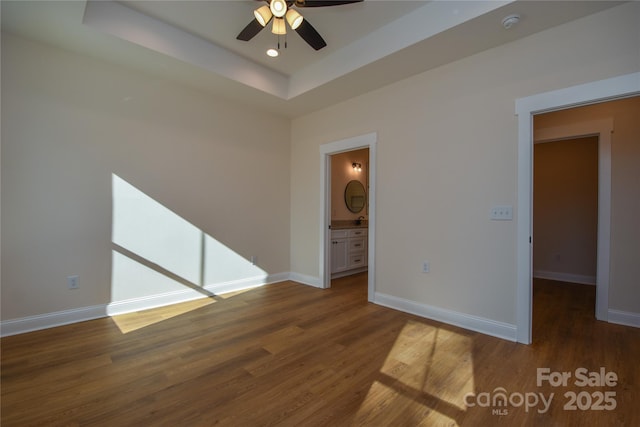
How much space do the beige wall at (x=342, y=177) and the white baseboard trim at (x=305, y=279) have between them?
1357mm

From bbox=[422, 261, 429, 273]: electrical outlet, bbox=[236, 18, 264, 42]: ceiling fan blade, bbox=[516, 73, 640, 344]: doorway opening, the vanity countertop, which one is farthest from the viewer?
the vanity countertop

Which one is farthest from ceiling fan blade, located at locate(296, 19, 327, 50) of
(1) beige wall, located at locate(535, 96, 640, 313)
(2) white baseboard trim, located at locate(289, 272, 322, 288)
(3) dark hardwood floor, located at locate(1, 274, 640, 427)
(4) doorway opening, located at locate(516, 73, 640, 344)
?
(1) beige wall, located at locate(535, 96, 640, 313)

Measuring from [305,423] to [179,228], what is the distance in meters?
2.88

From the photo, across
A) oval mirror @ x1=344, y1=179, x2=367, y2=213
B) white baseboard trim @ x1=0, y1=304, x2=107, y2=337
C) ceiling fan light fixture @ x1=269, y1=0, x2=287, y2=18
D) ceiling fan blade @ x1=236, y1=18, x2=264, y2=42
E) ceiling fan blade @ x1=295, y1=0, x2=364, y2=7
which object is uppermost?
ceiling fan blade @ x1=295, y1=0, x2=364, y2=7

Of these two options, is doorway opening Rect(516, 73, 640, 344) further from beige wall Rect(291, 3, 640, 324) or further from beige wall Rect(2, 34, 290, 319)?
beige wall Rect(2, 34, 290, 319)

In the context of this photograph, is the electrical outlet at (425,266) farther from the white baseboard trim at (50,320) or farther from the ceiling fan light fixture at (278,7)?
the white baseboard trim at (50,320)

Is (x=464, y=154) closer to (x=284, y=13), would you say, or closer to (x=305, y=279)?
(x=284, y=13)

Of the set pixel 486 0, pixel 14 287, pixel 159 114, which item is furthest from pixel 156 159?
pixel 486 0

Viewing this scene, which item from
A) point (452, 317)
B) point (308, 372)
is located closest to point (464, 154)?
point (452, 317)

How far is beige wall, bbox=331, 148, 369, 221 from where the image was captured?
561cm

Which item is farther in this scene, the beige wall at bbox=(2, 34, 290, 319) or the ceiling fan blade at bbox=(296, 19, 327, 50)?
the beige wall at bbox=(2, 34, 290, 319)

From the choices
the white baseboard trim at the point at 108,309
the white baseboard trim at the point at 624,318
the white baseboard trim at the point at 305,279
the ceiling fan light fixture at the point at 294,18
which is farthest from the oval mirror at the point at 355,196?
the white baseboard trim at the point at 624,318

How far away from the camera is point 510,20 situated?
7.58ft

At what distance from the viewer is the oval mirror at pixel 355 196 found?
5.88m
